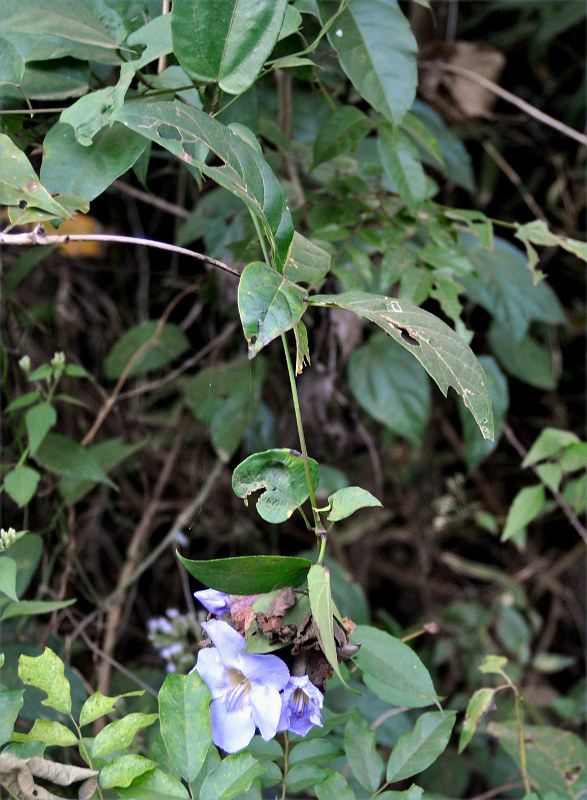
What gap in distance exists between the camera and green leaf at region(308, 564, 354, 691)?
41 centimetres

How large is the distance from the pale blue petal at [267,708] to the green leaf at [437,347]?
9.6 inches

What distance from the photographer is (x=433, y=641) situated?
1721 mm

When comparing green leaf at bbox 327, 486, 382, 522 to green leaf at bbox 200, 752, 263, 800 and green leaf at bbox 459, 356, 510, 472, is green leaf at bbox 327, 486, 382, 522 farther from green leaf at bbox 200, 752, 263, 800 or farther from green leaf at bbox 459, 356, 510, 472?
green leaf at bbox 459, 356, 510, 472

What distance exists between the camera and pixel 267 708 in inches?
18.8

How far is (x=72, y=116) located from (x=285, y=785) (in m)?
0.62

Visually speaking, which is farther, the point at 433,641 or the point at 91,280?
the point at 433,641

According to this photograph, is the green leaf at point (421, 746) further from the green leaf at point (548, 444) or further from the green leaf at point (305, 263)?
the green leaf at point (548, 444)

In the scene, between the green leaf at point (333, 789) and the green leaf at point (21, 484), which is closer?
the green leaf at point (333, 789)

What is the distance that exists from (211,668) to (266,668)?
0.05 metres

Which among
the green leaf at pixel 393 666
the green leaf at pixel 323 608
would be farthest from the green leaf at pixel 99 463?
the green leaf at pixel 323 608

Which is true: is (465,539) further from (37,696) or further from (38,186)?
(38,186)

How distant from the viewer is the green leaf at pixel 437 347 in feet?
1.62

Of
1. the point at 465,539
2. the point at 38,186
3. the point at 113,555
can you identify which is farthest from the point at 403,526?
the point at 38,186

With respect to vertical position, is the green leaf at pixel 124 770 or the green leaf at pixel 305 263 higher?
the green leaf at pixel 305 263
